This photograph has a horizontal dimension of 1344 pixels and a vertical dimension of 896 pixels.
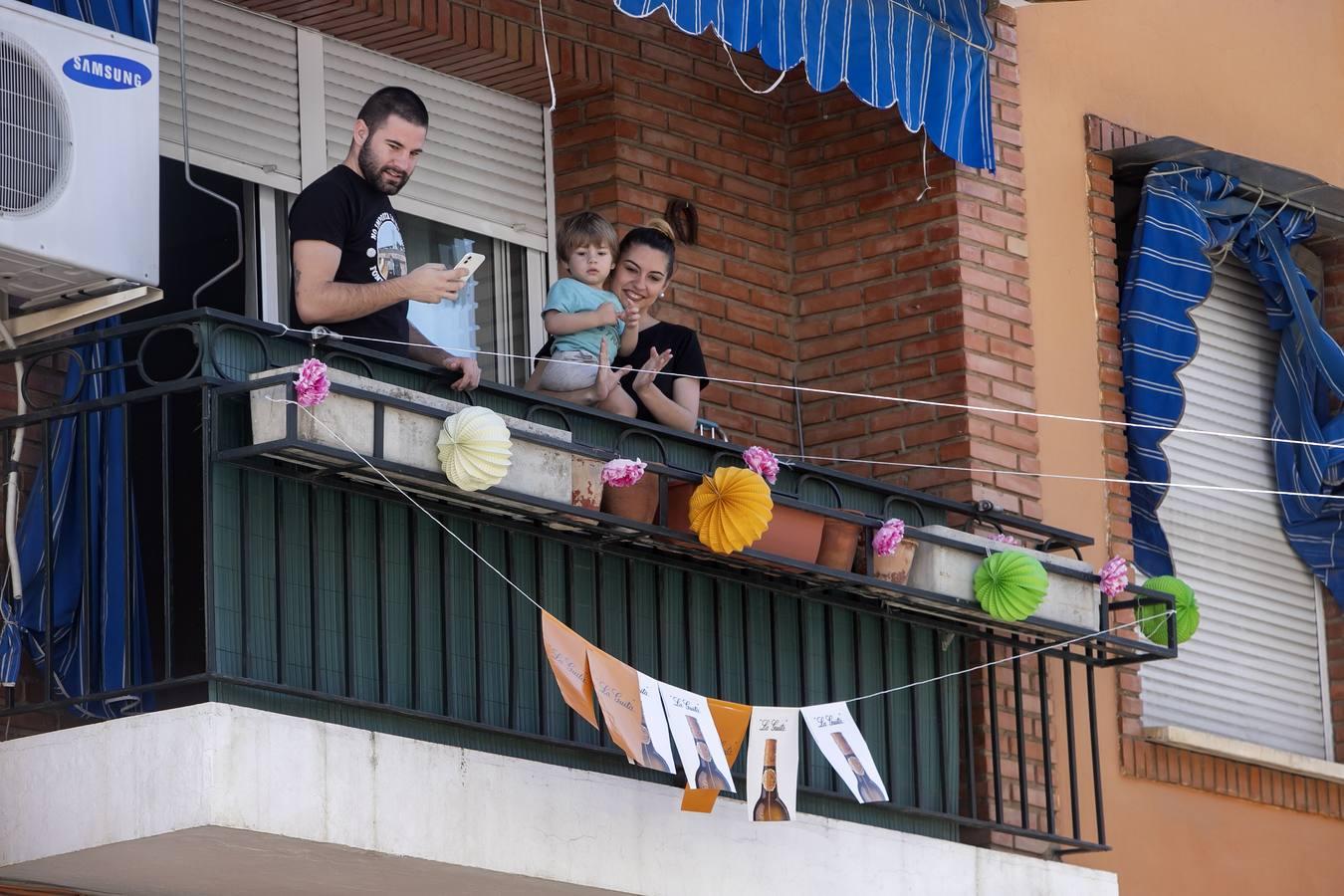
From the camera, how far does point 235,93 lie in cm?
857

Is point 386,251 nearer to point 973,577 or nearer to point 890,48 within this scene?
point 973,577

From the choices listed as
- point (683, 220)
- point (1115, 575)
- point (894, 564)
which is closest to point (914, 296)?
point (683, 220)

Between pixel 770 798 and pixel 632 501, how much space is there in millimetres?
930

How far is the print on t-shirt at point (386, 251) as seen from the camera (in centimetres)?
736

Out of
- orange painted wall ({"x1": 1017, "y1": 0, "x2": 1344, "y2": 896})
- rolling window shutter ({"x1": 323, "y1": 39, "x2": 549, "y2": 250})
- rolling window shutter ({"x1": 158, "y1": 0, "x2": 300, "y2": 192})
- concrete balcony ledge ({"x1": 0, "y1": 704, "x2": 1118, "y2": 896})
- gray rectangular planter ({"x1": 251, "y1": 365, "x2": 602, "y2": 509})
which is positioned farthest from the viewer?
orange painted wall ({"x1": 1017, "y1": 0, "x2": 1344, "y2": 896})

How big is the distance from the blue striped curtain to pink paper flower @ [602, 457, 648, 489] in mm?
3366

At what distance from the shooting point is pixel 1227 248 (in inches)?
427

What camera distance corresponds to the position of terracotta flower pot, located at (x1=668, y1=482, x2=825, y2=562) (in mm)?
7691

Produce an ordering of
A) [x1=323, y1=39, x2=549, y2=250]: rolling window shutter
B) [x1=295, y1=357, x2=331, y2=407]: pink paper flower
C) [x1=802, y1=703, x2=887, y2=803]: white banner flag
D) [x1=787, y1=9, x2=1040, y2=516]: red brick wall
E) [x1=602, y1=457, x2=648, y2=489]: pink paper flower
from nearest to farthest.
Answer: [x1=295, y1=357, x2=331, y2=407]: pink paper flower
[x1=602, y1=457, x2=648, y2=489]: pink paper flower
[x1=802, y1=703, x2=887, y2=803]: white banner flag
[x1=323, y1=39, x2=549, y2=250]: rolling window shutter
[x1=787, y1=9, x2=1040, y2=516]: red brick wall

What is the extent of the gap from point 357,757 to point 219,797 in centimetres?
49

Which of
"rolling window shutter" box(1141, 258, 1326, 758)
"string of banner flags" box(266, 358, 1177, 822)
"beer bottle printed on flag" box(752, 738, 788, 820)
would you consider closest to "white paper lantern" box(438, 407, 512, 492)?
"string of banner flags" box(266, 358, 1177, 822)

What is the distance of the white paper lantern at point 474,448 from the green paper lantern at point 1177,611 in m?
2.99

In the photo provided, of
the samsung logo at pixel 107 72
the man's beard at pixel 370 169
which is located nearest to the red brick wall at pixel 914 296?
the man's beard at pixel 370 169

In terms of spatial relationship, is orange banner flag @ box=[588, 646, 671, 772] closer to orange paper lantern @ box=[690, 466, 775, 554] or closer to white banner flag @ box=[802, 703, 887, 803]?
orange paper lantern @ box=[690, 466, 775, 554]
